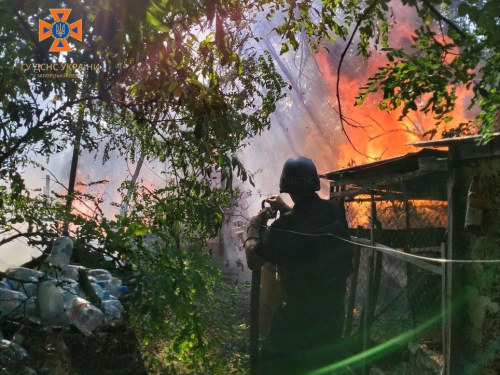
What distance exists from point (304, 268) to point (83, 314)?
1987mm

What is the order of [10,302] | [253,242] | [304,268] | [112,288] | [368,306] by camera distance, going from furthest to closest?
[368,306] < [253,242] < [304,268] < [112,288] < [10,302]

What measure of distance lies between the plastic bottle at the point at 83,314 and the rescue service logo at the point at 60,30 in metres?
1.81

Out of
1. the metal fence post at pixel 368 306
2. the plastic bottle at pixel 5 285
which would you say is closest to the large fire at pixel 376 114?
the metal fence post at pixel 368 306

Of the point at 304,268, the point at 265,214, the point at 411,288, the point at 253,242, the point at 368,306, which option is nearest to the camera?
the point at 304,268

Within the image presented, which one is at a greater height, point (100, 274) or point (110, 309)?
point (100, 274)

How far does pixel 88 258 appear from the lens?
4.48 meters

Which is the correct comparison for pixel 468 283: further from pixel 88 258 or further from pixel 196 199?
pixel 88 258

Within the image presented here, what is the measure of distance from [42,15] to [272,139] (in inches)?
1726

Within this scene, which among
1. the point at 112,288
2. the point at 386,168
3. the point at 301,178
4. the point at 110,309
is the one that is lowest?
the point at 110,309

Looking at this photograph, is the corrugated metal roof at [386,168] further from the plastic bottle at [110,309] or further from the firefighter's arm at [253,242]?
the plastic bottle at [110,309]

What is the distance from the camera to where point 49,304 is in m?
3.23

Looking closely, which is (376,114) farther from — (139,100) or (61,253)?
(61,253)

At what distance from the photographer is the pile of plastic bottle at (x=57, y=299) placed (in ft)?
10.6

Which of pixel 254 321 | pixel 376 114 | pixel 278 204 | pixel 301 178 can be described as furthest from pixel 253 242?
pixel 376 114
